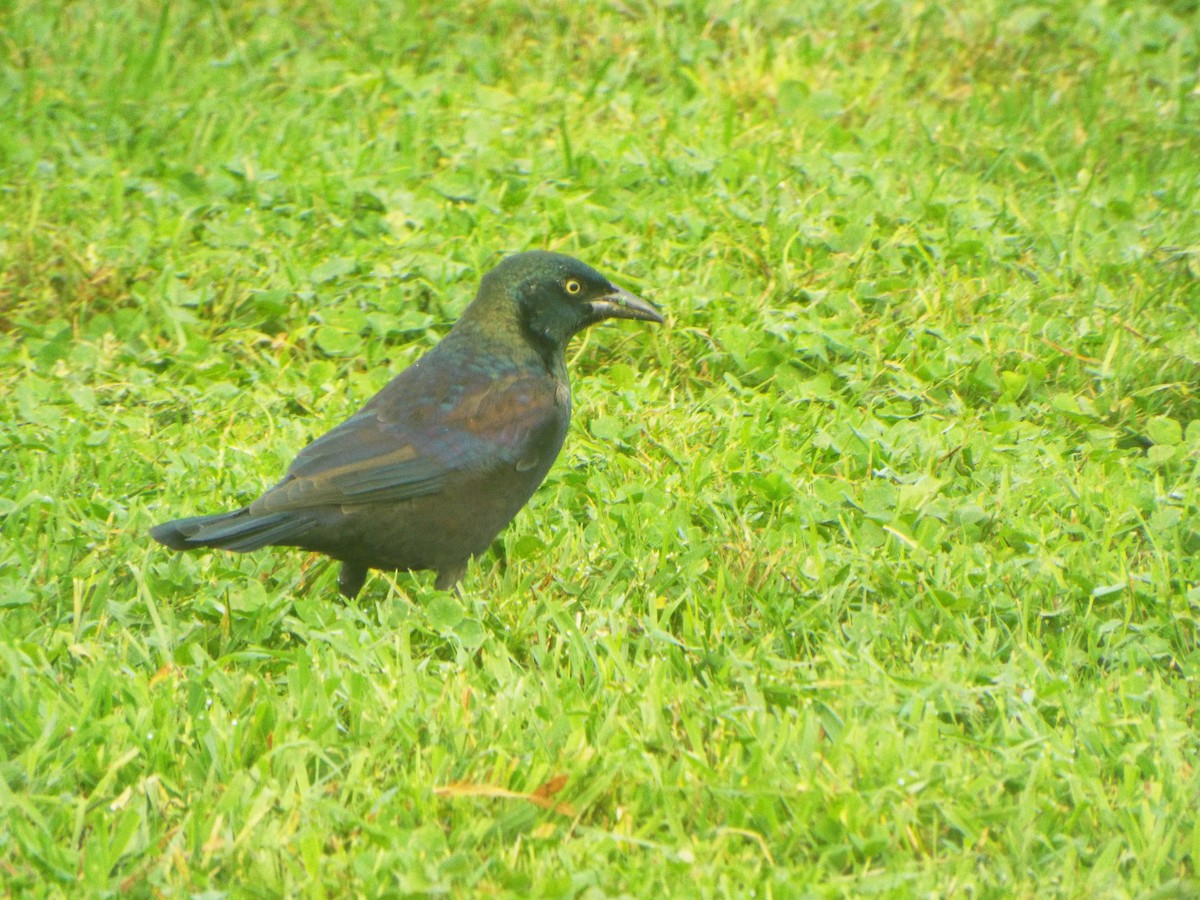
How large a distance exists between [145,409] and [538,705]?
2493 mm

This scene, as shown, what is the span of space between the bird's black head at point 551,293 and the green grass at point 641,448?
1.68 feet

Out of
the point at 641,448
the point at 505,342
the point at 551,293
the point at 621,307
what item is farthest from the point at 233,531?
the point at 641,448

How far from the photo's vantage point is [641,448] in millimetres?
5430

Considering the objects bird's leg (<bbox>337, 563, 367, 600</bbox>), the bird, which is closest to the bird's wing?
the bird

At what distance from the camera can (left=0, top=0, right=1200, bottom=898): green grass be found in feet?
11.3

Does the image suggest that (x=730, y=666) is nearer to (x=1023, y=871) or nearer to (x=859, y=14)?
(x=1023, y=871)

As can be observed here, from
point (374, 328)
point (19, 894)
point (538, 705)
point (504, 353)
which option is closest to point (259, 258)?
point (374, 328)

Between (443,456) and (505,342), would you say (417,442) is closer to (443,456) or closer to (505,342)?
(443,456)

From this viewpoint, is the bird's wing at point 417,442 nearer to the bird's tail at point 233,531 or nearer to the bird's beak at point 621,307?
the bird's tail at point 233,531

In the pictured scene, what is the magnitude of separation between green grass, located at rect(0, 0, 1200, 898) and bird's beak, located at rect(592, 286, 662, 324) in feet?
1.50

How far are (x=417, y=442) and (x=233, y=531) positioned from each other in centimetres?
61

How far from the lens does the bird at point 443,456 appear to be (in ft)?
14.1

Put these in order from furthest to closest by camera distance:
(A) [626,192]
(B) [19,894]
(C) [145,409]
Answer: (A) [626,192], (C) [145,409], (B) [19,894]

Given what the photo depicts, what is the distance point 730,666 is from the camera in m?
4.02
